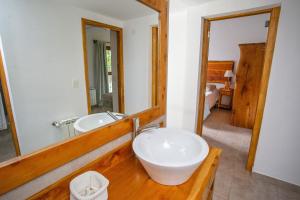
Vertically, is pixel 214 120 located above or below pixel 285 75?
below

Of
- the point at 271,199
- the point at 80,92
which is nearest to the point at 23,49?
the point at 80,92

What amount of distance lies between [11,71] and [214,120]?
4.07m

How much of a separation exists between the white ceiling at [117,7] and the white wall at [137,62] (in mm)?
45

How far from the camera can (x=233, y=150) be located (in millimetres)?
2637

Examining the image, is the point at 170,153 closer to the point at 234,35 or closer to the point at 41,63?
the point at 41,63

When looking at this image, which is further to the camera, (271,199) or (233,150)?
(233,150)

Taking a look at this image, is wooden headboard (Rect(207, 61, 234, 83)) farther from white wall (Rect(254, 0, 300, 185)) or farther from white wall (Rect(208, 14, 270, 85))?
white wall (Rect(254, 0, 300, 185))

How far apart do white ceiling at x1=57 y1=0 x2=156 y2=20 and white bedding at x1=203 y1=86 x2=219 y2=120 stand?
10.2 feet

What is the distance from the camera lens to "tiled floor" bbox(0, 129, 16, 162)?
1.90 ft

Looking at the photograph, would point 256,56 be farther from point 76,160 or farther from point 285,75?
point 76,160

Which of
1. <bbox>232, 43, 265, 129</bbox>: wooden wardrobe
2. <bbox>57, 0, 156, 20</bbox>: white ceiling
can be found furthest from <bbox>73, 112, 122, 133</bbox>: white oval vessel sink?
<bbox>232, 43, 265, 129</bbox>: wooden wardrobe

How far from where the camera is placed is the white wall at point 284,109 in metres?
1.63

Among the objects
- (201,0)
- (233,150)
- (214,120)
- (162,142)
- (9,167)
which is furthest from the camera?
(214,120)

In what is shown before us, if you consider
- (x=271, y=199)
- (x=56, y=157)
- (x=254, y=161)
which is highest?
(x=56, y=157)
